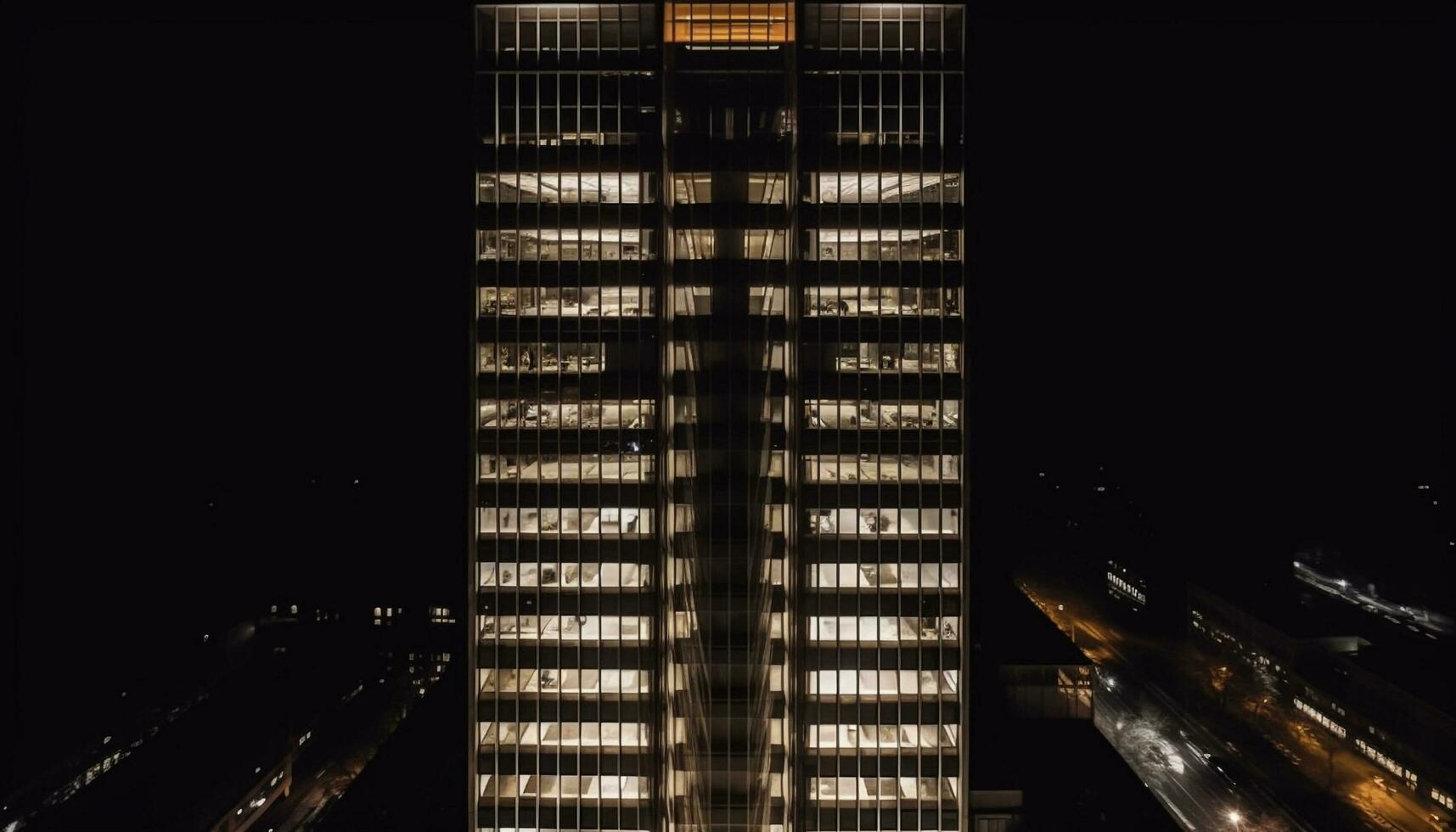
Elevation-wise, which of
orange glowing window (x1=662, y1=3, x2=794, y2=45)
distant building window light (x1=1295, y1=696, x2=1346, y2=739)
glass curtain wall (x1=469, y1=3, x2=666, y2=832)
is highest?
orange glowing window (x1=662, y1=3, x2=794, y2=45)

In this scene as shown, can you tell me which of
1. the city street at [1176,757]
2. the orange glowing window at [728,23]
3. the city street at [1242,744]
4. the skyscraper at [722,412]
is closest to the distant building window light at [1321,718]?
the city street at [1242,744]

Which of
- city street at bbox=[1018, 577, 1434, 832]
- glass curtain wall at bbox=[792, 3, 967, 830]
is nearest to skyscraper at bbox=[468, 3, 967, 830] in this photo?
glass curtain wall at bbox=[792, 3, 967, 830]

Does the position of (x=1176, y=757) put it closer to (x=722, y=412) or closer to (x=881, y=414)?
(x=881, y=414)

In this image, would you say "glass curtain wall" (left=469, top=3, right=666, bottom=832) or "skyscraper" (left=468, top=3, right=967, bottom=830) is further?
"glass curtain wall" (left=469, top=3, right=666, bottom=832)

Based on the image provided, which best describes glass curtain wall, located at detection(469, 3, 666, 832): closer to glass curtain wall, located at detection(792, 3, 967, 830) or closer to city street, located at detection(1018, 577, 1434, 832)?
glass curtain wall, located at detection(792, 3, 967, 830)

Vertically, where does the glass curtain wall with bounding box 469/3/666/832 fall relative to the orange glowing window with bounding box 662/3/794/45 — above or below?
below

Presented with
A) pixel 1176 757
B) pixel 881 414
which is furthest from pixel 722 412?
pixel 1176 757

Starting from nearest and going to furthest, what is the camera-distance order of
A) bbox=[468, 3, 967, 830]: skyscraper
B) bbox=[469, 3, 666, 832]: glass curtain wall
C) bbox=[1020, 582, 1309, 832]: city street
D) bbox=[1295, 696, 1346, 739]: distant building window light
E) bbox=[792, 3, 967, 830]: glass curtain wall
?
1. bbox=[468, 3, 967, 830]: skyscraper
2. bbox=[792, 3, 967, 830]: glass curtain wall
3. bbox=[469, 3, 666, 832]: glass curtain wall
4. bbox=[1020, 582, 1309, 832]: city street
5. bbox=[1295, 696, 1346, 739]: distant building window light
